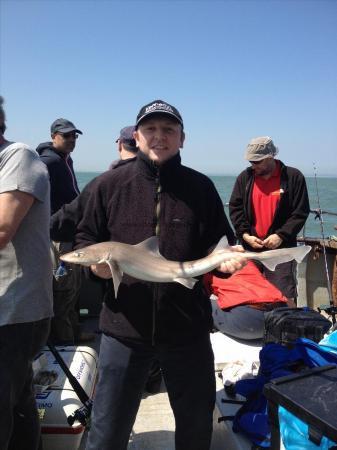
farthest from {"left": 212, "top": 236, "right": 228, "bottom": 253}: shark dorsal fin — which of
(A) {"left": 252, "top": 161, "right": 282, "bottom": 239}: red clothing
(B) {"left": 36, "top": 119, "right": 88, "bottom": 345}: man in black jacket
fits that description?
(A) {"left": 252, "top": 161, "right": 282, "bottom": 239}: red clothing

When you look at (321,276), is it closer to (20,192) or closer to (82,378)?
(82,378)

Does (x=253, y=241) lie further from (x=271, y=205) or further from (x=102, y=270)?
(x=102, y=270)

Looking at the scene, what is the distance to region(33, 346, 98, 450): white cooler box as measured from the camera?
117 inches

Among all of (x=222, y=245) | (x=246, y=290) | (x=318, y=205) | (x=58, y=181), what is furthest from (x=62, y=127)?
(x=318, y=205)

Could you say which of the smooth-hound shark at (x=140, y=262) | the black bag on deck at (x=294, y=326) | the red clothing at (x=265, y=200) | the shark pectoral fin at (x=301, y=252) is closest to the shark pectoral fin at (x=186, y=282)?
the smooth-hound shark at (x=140, y=262)

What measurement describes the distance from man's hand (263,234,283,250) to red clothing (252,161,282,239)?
26 cm

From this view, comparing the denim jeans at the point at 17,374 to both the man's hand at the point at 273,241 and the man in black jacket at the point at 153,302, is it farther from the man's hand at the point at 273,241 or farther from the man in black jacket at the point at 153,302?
the man's hand at the point at 273,241

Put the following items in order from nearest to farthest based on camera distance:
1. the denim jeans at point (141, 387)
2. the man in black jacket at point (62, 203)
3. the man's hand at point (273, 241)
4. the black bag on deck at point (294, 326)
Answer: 1. the denim jeans at point (141, 387)
2. the black bag on deck at point (294, 326)
3. the man in black jacket at point (62, 203)
4. the man's hand at point (273, 241)

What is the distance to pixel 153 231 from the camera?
240cm

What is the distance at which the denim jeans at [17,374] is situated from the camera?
2.24 m

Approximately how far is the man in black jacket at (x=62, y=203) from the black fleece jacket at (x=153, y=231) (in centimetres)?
208

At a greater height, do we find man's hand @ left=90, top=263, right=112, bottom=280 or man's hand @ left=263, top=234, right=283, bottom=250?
man's hand @ left=90, top=263, right=112, bottom=280

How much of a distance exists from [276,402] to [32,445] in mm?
1655

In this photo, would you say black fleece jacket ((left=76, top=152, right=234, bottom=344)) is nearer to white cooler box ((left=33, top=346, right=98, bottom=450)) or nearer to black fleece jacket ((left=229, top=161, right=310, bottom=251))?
white cooler box ((left=33, top=346, right=98, bottom=450))
